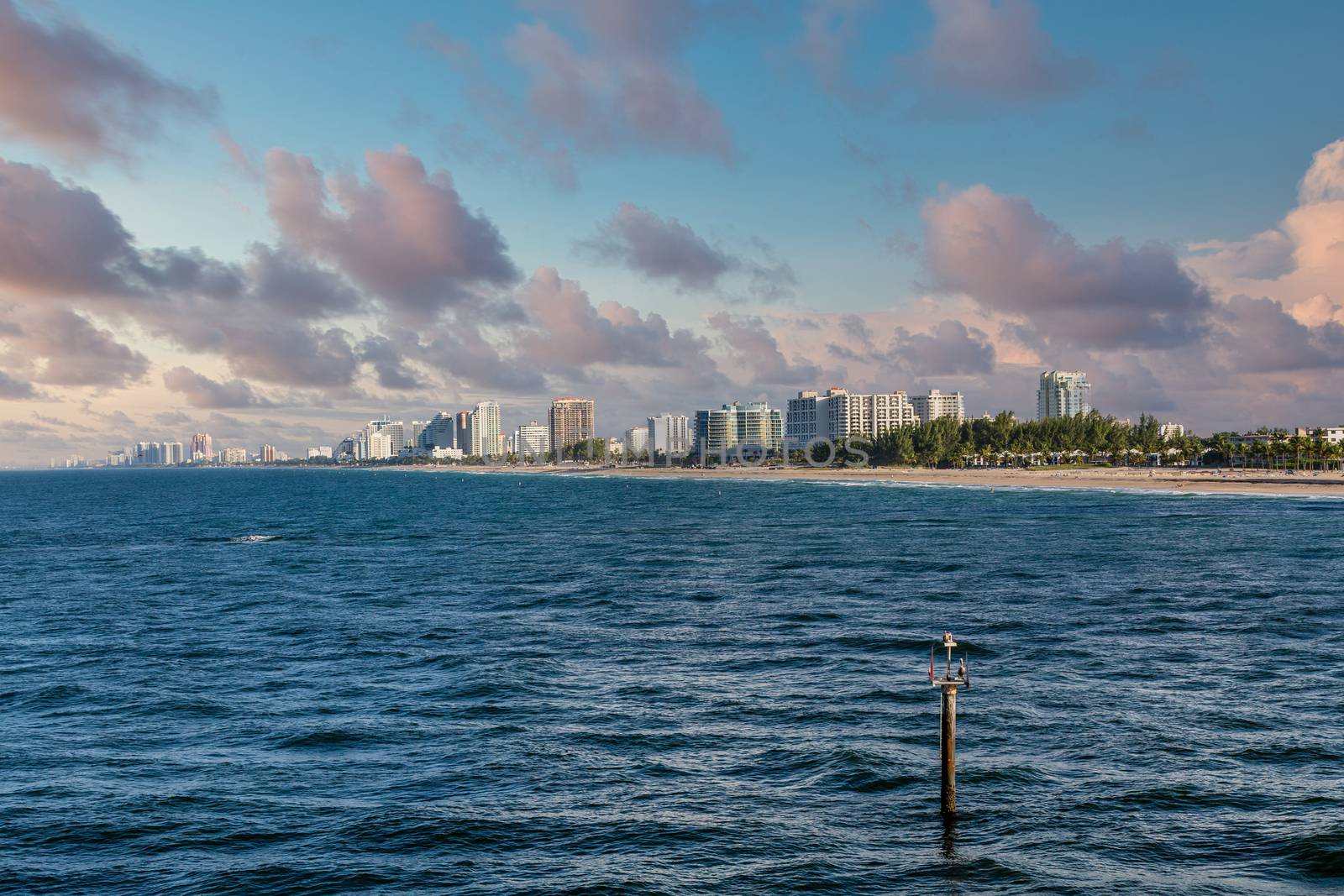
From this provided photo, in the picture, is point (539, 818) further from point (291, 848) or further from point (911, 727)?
point (911, 727)

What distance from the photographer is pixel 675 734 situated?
34531 mm

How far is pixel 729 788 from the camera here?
29328 mm

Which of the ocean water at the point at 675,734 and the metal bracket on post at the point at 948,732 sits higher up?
the metal bracket on post at the point at 948,732

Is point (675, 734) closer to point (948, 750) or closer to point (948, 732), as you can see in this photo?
point (948, 750)

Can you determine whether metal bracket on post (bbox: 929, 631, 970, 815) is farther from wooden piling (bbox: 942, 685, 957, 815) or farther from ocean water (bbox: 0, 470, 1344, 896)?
ocean water (bbox: 0, 470, 1344, 896)

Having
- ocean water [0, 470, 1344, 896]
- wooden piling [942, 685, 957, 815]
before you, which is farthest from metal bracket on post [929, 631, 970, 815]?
ocean water [0, 470, 1344, 896]

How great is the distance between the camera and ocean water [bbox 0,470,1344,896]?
2481cm

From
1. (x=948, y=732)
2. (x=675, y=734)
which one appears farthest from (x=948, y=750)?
(x=675, y=734)

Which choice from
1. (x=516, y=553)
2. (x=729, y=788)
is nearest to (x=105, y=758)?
(x=729, y=788)

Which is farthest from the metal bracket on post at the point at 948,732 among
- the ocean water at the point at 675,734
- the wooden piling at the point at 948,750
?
the ocean water at the point at 675,734

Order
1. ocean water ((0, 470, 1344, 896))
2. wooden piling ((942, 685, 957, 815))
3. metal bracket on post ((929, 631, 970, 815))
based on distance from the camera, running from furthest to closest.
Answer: wooden piling ((942, 685, 957, 815)), metal bracket on post ((929, 631, 970, 815)), ocean water ((0, 470, 1344, 896))

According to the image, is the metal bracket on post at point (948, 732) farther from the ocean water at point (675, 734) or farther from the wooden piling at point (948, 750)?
the ocean water at point (675, 734)

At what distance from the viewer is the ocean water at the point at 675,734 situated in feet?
81.4

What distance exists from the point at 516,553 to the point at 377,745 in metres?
65.2
